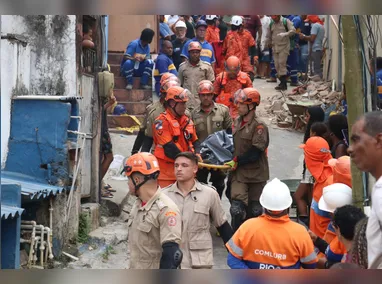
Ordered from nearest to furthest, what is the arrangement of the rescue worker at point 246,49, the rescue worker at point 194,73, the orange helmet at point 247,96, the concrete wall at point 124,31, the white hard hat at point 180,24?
the orange helmet at point 247,96 → the rescue worker at point 194,73 → the rescue worker at point 246,49 → the white hard hat at point 180,24 → the concrete wall at point 124,31

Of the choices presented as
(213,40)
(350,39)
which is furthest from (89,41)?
(213,40)

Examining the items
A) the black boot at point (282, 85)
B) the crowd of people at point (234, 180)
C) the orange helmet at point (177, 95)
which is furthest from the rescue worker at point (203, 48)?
the orange helmet at point (177, 95)

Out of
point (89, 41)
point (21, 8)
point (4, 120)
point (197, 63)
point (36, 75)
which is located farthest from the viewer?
point (197, 63)

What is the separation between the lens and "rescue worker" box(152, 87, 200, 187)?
960 centimetres

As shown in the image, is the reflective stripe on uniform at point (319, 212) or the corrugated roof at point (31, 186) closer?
the reflective stripe on uniform at point (319, 212)

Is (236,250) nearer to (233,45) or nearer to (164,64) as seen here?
(164,64)

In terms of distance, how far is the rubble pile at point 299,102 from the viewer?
16.2 m

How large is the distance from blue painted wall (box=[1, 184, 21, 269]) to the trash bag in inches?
106

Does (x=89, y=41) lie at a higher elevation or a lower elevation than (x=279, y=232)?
higher

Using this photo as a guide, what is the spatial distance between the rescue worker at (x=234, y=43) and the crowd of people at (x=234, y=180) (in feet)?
0.07

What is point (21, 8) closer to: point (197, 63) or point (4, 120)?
point (4, 120)

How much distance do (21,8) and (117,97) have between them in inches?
495

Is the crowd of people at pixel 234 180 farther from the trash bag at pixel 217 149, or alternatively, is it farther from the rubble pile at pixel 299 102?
the rubble pile at pixel 299 102

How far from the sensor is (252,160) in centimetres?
976
